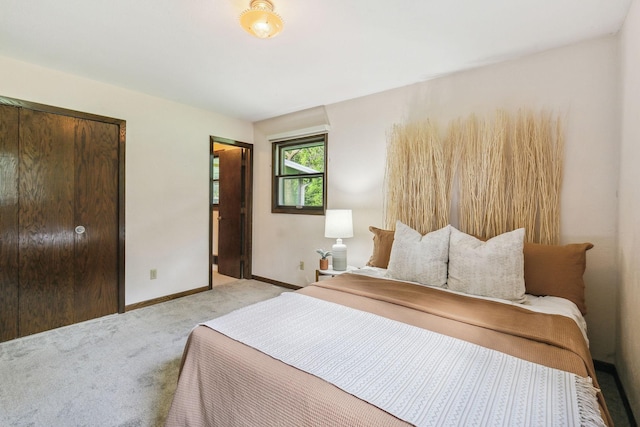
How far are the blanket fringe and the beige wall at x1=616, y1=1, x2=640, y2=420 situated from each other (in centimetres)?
92

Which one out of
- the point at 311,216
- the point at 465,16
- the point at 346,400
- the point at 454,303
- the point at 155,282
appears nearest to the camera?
the point at 346,400

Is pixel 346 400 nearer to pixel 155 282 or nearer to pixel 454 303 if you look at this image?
pixel 454 303

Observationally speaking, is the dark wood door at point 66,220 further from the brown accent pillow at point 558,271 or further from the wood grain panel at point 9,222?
the brown accent pillow at point 558,271

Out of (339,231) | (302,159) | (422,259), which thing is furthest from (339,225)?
(302,159)

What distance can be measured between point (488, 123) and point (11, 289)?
425 cm

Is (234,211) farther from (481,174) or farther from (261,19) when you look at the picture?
(481,174)

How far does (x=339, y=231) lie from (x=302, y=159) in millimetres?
1399

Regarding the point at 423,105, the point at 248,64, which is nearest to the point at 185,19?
the point at 248,64

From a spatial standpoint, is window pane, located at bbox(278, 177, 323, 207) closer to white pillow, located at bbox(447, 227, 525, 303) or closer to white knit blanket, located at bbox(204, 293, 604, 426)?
white pillow, located at bbox(447, 227, 525, 303)

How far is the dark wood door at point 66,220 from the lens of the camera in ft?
8.19

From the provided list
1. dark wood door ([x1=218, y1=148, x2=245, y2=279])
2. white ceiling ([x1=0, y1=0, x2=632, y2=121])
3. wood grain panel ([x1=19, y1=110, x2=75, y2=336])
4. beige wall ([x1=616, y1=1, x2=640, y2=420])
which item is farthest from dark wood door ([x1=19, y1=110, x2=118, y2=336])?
beige wall ([x1=616, y1=1, x2=640, y2=420])

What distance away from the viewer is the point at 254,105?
352 cm

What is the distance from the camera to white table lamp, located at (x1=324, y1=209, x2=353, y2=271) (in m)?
2.94

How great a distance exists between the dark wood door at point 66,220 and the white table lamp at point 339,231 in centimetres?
225
